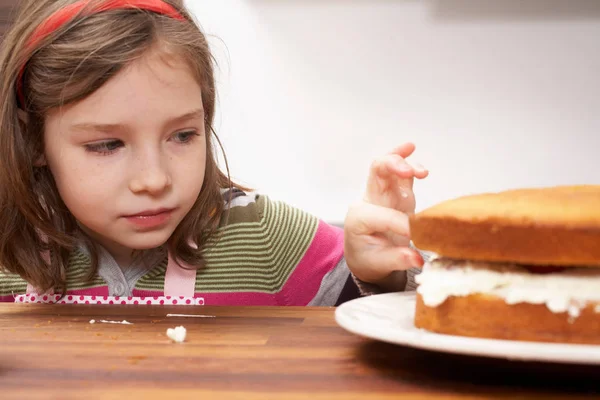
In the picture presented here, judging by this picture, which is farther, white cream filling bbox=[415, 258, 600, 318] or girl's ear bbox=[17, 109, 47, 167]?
girl's ear bbox=[17, 109, 47, 167]

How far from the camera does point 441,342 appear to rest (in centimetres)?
51

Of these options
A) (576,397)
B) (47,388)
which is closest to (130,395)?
(47,388)

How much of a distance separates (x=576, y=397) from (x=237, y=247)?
0.95 m

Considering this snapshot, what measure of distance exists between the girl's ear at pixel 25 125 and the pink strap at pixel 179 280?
0.29 meters

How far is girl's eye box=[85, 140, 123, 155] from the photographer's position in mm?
1083

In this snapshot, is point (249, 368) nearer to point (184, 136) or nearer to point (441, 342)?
→ point (441, 342)

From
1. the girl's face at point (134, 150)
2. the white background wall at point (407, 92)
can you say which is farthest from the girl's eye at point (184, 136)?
the white background wall at point (407, 92)

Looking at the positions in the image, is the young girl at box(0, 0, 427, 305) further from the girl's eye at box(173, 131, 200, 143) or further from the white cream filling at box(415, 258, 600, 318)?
the white cream filling at box(415, 258, 600, 318)

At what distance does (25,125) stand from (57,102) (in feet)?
0.48

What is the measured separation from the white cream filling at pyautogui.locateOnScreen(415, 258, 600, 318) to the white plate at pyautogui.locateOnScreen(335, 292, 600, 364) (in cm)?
4

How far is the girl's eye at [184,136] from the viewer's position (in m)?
Answer: 1.12

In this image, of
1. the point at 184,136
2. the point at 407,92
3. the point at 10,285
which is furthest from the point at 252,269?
the point at 407,92

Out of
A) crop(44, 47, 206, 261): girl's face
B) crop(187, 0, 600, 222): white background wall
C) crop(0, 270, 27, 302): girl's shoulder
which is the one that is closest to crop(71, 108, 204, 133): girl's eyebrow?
crop(44, 47, 206, 261): girl's face

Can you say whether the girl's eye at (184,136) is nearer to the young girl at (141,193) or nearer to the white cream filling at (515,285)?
the young girl at (141,193)
